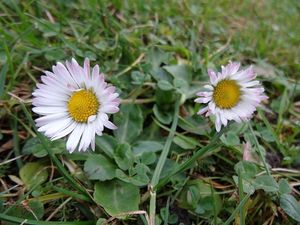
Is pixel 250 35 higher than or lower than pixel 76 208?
higher

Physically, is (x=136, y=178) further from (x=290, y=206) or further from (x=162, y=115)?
(x=290, y=206)

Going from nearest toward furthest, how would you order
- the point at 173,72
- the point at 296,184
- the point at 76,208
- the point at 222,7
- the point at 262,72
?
the point at 76,208 → the point at 296,184 → the point at 173,72 → the point at 262,72 → the point at 222,7

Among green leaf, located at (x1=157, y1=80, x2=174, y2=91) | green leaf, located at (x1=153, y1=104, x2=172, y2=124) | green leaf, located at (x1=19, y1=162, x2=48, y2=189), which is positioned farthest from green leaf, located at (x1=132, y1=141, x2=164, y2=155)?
green leaf, located at (x1=19, y1=162, x2=48, y2=189)

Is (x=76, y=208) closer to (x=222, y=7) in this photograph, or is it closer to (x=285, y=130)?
(x=285, y=130)

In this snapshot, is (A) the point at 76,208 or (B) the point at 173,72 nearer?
(A) the point at 76,208

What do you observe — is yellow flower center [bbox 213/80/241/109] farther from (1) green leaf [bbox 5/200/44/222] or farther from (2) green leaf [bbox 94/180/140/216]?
(1) green leaf [bbox 5/200/44/222]

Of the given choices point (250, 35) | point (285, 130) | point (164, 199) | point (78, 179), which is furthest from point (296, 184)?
point (250, 35)
